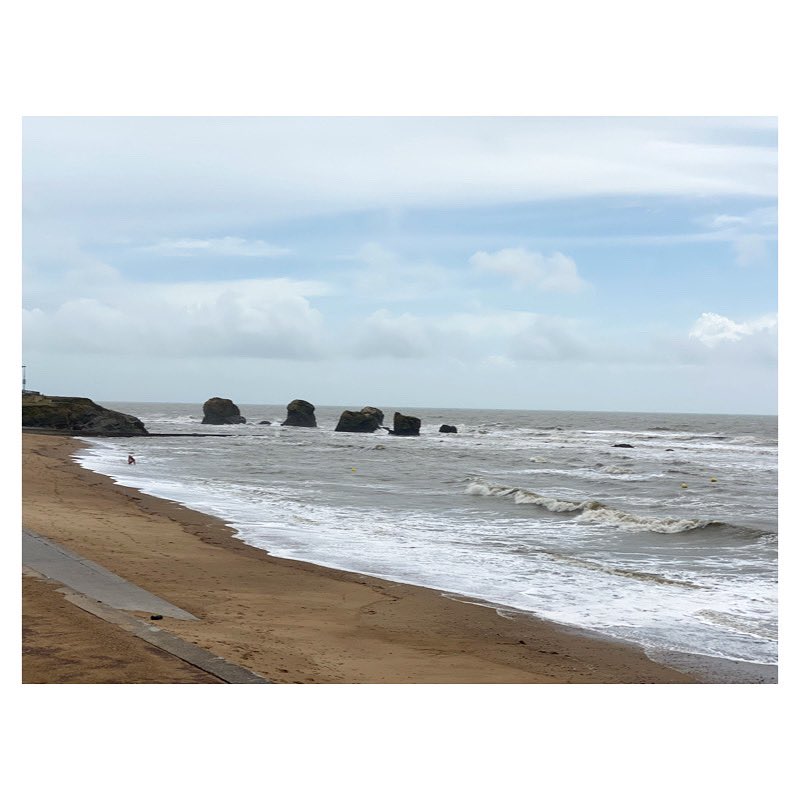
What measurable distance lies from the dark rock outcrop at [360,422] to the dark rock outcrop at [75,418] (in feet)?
76.1

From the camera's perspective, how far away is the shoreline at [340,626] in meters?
7.16

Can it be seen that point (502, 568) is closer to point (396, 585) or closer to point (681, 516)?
point (396, 585)

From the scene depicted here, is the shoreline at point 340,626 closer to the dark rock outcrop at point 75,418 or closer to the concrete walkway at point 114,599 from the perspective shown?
the concrete walkway at point 114,599

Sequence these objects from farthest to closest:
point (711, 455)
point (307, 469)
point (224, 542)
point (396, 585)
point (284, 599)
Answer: point (711, 455) → point (307, 469) → point (224, 542) → point (396, 585) → point (284, 599)

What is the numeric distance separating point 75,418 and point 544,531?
160 ft

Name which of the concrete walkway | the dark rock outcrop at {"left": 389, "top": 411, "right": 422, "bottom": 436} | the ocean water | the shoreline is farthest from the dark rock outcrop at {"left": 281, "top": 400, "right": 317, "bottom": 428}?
the concrete walkway

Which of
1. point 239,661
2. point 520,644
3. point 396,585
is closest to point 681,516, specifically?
point 396,585

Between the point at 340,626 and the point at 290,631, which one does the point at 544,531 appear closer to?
the point at 340,626

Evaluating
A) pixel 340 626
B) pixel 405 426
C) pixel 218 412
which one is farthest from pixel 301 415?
pixel 340 626

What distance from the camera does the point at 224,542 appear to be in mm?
13805

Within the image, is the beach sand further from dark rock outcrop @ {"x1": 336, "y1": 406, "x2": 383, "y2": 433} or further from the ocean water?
dark rock outcrop @ {"x1": 336, "y1": 406, "x2": 383, "y2": 433}

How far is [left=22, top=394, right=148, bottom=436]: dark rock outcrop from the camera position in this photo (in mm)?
55594

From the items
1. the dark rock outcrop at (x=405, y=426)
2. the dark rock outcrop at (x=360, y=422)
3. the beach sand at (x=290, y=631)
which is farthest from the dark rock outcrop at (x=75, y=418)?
the beach sand at (x=290, y=631)
